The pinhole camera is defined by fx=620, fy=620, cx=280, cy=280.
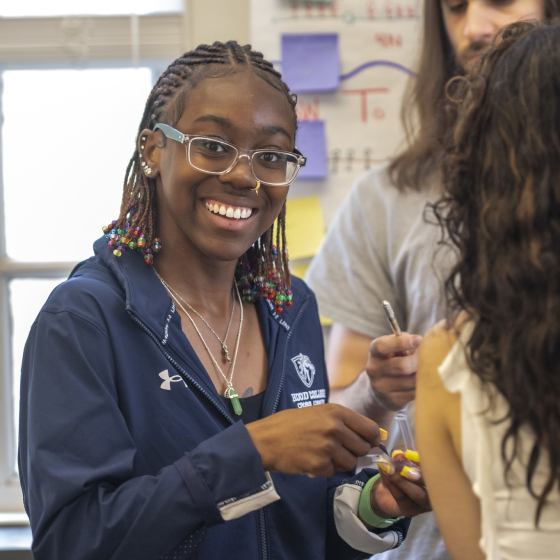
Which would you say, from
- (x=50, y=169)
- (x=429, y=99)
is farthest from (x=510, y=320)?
(x=50, y=169)


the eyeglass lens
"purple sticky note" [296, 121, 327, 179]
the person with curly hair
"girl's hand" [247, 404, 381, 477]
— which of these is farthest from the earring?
"purple sticky note" [296, 121, 327, 179]

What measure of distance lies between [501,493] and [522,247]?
247 millimetres

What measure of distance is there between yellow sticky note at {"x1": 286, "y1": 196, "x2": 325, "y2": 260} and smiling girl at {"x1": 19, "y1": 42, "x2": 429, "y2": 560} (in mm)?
531

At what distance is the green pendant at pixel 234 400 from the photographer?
3.25 feet

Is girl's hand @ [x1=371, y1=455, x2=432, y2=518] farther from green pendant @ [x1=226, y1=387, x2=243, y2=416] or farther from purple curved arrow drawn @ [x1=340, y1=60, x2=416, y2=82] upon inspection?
purple curved arrow drawn @ [x1=340, y1=60, x2=416, y2=82]

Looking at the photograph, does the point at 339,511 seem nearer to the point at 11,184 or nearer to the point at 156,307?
the point at 156,307

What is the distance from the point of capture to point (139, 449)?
902 mm

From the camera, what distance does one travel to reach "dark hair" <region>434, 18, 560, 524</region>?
602 mm

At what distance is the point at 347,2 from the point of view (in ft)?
5.60

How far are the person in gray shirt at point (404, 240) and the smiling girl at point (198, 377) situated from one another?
0.22 m

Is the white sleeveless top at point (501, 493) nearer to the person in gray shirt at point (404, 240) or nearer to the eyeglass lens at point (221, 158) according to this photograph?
the eyeglass lens at point (221, 158)

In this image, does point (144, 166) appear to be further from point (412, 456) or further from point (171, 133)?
point (412, 456)

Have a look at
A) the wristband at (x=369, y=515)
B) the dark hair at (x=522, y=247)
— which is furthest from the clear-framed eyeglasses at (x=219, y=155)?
the wristband at (x=369, y=515)

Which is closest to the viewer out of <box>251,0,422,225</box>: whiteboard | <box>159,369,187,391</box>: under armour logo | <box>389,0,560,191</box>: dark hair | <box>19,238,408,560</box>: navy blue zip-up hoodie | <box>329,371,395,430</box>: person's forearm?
<box>19,238,408,560</box>: navy blue zip-up hoodie
